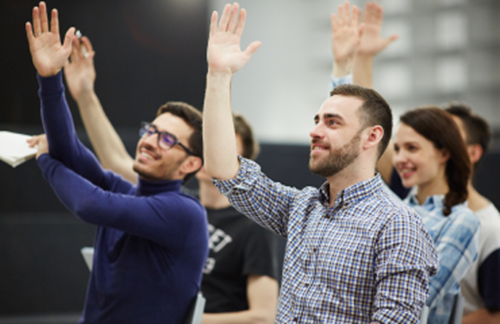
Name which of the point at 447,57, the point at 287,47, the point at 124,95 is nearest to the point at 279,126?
the point at 287,47

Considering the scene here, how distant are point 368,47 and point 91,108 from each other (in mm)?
1261

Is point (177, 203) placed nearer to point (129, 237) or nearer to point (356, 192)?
point (129, 237)

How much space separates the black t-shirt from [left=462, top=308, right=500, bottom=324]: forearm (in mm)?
812

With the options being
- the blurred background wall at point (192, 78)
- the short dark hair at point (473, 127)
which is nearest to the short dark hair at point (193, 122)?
the short dark hair at point (473, 127)

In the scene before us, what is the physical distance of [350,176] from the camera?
1221 millimetres

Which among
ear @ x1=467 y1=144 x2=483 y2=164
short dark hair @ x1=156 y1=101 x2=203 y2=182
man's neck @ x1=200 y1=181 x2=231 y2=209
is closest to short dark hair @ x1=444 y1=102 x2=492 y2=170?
ear @ x1=467 y1=144 x2=483 y2=164

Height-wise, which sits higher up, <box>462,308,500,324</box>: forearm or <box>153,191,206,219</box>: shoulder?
<box>153,191,206,219</box>: shoulder

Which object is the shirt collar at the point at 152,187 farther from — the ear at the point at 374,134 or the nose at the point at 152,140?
the ear at the point at 374,134

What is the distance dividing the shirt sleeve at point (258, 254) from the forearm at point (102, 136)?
0.68m

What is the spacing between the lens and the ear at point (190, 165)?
1903mm

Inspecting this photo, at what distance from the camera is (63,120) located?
167 centimetres

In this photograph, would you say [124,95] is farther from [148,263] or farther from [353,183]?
[353,183]

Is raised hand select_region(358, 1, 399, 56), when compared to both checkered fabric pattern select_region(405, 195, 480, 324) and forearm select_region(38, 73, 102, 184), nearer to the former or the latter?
checkered fabric pattern select_region(405, 195, 480, 324)

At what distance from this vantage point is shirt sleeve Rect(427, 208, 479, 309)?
1.58m
